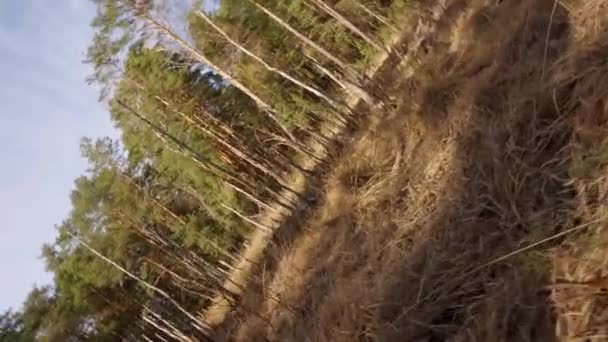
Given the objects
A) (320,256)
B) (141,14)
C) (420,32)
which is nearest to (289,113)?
(141,14)

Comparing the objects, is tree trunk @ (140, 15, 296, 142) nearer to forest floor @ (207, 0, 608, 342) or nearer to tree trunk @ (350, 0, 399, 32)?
tree trunk @ (350, 0, 399, 32)

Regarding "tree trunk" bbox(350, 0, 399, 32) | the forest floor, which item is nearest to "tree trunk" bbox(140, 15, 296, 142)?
"tree trunk" bbox(350, 0, 399, 32)

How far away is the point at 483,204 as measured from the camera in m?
4.68

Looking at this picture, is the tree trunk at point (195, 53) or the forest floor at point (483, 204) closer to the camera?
the forest floor at point (483, 204)

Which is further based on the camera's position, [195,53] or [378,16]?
[378,16]

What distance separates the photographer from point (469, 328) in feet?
13.5

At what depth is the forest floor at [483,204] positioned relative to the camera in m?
3.76

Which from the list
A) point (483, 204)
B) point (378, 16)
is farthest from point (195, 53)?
point (483, 204)

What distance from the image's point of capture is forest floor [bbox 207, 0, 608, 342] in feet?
12.3

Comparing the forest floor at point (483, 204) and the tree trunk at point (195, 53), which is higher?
the tree trunk at point (195, 53)

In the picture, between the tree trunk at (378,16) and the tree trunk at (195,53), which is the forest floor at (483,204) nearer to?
the tree trunk at (195,53)

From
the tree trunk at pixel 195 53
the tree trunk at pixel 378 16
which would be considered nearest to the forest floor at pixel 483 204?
the tree trunk at pixel 195 53

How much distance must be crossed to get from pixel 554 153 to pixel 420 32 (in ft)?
25.9

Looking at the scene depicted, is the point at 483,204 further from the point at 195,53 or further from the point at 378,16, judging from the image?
the point at 378,16
